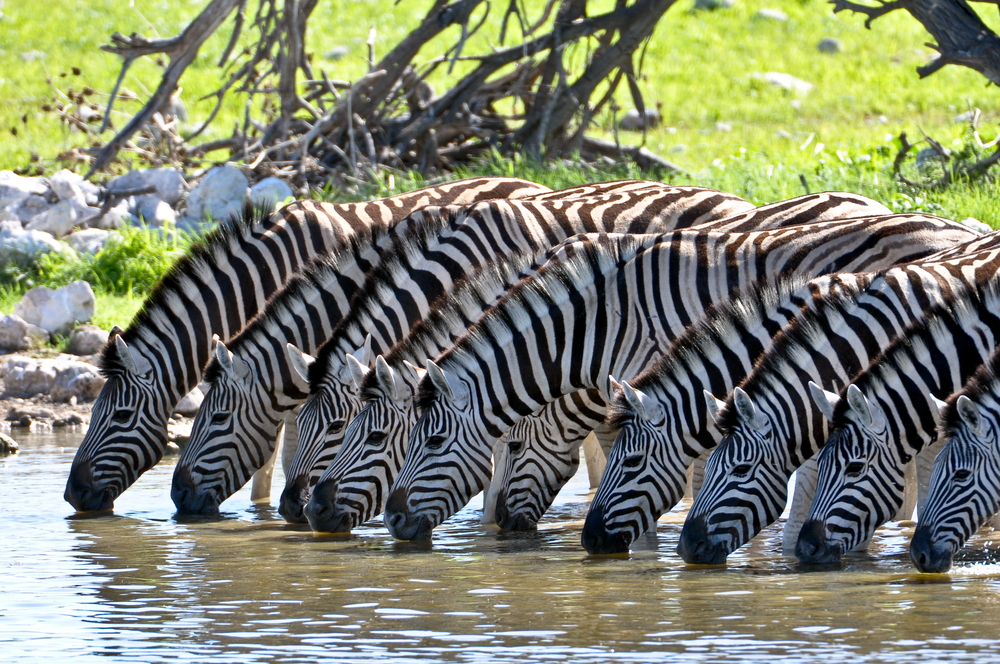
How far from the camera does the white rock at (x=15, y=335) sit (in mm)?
12656

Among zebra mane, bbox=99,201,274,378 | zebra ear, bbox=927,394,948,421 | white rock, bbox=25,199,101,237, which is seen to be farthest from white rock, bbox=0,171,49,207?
zebra ear, bbox=927,394,948,421

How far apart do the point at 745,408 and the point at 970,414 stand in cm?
97

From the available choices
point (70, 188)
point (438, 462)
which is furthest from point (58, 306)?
point (438, 462)

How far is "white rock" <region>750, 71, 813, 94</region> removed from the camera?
27.6 metres

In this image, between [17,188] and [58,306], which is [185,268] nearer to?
[58,306]

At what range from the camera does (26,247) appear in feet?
48.4

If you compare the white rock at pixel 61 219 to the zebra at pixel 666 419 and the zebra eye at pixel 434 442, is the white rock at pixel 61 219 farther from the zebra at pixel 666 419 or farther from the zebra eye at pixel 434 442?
the zebra at pixel 666 419

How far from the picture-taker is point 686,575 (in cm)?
631

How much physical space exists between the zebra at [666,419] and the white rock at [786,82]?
69.4 feet

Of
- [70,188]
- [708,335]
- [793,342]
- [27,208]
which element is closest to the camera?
[793,342]

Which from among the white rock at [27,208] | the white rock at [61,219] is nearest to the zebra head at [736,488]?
the white rock at [61,219]

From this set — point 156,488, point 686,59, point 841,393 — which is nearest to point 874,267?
point 841,393

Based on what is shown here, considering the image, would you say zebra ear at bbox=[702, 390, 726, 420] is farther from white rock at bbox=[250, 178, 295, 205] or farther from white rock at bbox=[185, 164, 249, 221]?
white rock at bbox=[185, 164, 249, 221]

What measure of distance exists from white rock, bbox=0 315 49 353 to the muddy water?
4933mm
